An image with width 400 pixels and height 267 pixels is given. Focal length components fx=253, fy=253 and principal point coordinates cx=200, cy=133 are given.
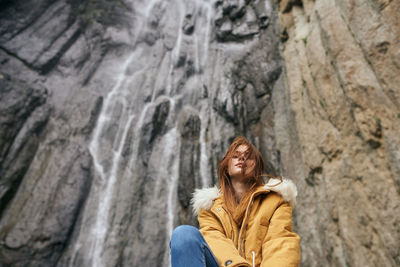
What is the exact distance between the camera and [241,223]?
85.7 inches

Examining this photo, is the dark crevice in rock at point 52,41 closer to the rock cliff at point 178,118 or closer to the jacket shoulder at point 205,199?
the rock cliff at point 178,118

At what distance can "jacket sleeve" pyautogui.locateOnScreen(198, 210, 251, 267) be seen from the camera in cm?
172

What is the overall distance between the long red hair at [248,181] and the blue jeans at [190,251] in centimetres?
51

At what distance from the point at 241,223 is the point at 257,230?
209 millimetres

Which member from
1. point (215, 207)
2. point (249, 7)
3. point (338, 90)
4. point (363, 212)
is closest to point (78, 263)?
point (215, 207)

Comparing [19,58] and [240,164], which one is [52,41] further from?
[240,164]

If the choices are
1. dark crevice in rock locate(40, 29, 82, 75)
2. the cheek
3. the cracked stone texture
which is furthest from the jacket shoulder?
dark crevice in rock locate(40, 29, 82, 75)

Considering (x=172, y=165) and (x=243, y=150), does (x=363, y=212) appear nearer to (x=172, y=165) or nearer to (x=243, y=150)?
(x=243, y=150)

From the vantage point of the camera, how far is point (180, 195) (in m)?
7.73

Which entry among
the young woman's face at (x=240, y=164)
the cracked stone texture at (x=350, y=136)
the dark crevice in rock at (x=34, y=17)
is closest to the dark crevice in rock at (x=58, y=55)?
the dark crevice in rock at (x=34, y=17)

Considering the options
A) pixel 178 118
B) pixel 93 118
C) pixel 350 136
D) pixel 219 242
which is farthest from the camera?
pixel 93 118

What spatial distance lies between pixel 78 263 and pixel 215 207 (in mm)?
6576

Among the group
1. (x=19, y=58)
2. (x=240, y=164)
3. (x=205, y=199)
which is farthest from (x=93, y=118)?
(x=240, y=164)

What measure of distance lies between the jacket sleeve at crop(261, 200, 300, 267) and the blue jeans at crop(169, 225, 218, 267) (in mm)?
385
